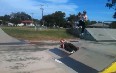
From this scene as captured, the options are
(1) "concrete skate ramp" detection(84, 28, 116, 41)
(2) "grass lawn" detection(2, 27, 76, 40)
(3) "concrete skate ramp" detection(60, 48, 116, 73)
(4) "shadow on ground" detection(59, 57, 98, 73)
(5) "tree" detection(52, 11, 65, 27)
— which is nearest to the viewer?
(3) "concrete skate ramp" detection(60, 48, 116, 73)

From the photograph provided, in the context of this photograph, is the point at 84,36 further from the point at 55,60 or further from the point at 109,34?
the point at 55,60

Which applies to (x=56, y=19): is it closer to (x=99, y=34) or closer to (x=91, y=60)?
(x=99, y=34)

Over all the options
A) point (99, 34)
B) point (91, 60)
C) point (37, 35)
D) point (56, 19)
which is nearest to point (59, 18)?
point (56, 19)

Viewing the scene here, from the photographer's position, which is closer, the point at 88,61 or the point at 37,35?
the point at 88,61

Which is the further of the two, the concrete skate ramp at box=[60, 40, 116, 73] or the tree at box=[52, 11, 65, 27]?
the tree at box=[52, 11, 65, 27]

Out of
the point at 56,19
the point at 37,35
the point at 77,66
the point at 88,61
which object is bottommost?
the point at 37,35

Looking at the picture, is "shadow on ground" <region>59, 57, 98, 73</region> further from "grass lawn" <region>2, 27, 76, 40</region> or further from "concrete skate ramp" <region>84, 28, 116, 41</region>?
"grass lawn" <region>2, 27, 76, 40</region>

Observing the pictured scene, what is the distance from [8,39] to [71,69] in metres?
13.0

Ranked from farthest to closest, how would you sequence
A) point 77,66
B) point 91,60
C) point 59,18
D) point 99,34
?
1. point 59,18
2. point 99,34
3. point 77,66
4. point 91,60

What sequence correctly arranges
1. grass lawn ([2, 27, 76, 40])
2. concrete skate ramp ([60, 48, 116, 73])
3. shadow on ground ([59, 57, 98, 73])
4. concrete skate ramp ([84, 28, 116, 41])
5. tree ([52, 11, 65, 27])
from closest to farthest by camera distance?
concrete skate ramp ([60, 48, 116, 73]) → shadow on ground ([59, 57, 98, 73]) → concrete skate ramp ([84, 28, 116, 41]) → grass lawn ([2, 27, 76, 40]) → tree ([52, 11, 65, 27])

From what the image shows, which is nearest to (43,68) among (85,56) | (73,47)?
(85,56)

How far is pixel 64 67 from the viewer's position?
994 centimetres

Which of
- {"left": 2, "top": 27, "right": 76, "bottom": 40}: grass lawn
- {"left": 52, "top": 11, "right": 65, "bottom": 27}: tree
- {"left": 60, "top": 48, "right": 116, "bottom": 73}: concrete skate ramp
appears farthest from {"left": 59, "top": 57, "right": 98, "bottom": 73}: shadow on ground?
{"left": 52, "top": 11, "right": 65, "bottom": 27}: tree

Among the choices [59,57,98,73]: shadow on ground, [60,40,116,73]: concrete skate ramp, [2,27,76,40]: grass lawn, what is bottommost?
[2,27,76,40]: grass lawn
